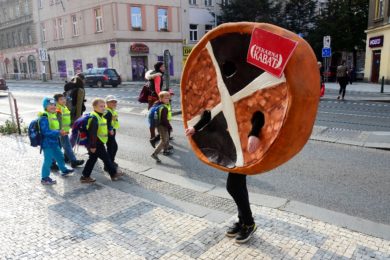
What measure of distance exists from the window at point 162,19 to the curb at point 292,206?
31515 millimetres

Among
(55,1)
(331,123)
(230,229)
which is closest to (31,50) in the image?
(55,1)

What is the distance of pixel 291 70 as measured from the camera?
2.50 meters

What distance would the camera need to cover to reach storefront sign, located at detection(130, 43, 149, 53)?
112 feet

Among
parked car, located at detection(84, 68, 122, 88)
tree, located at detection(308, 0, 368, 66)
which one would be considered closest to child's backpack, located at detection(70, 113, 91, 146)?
parked car, located at detection(84, 68, 122, 88)

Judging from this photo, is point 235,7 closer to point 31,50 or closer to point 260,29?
point 31,50

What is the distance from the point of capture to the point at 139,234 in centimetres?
403

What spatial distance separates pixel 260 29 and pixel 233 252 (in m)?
2.14

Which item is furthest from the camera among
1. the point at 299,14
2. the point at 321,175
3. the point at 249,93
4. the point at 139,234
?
the point at 299,14

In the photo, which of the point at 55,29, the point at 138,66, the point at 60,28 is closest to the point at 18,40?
the point at 55,29

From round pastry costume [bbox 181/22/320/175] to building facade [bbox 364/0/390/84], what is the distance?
76.5 ft

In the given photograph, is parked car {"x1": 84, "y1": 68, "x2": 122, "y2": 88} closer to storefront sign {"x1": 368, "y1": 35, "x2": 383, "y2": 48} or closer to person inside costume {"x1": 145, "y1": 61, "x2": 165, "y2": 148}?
storefront sign {"x1": 368, "y1": 35, "x2": 383, "y2": 48}

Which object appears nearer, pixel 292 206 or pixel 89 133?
pixel 292 206

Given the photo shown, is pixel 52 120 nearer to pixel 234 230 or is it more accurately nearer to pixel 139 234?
pixel 139 234

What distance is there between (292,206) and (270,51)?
2.72 meters
